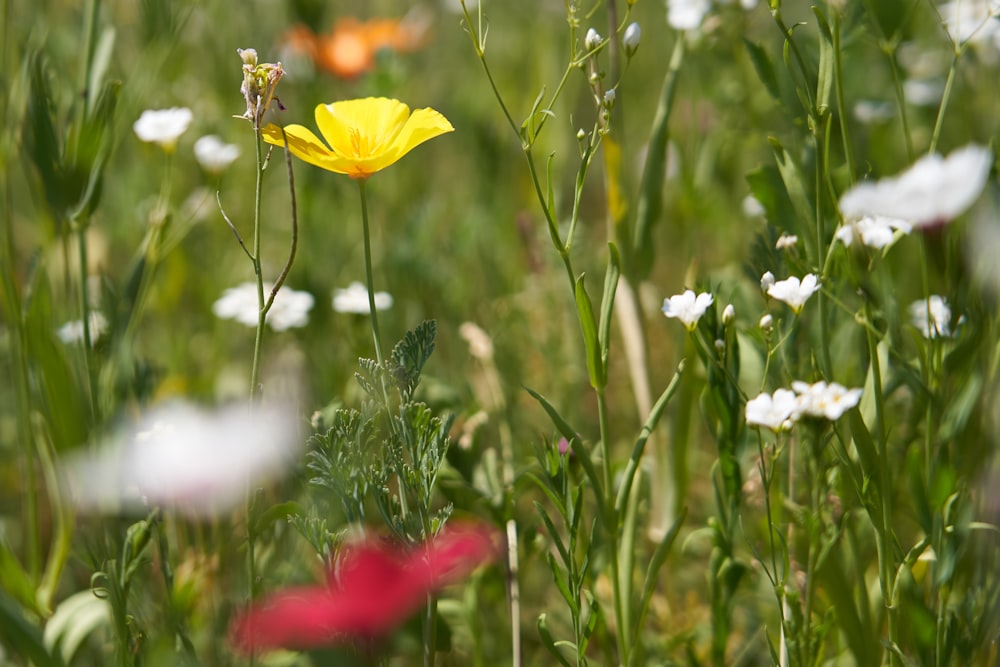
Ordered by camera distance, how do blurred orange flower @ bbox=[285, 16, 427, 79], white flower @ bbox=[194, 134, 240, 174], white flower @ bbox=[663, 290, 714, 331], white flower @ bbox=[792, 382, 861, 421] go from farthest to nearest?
blurred orange flower @ bbox=[285, 16, 427, 79], white flower @ bbox=[194, 134, 240, 174], white flower @ bbox=[663, 290, 714, 331], white flower @ bbox=[792, 382, 861, 421]

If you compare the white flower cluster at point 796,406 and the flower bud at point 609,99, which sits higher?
the flower bud at point 609,99

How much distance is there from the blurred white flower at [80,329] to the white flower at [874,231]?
2.81ft

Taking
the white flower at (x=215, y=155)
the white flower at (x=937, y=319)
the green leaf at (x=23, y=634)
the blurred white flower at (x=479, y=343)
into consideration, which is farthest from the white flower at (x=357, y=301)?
the white flower at (x=937, y=319)

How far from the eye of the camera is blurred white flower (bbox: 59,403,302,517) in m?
0.95

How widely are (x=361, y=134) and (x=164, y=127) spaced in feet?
1.40

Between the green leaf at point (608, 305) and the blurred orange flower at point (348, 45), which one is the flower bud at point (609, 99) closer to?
the green leaf at point (608, 305)

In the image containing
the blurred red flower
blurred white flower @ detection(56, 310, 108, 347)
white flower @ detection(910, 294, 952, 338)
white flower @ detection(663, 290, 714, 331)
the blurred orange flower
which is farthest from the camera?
the blurred orange flower

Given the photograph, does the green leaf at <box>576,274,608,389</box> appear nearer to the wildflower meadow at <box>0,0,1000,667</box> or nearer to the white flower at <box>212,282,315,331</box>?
the wildflower meadow at <box>0,0,1000,667</box>

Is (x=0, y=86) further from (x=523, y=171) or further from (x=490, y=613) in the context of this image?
(x=523, y=171)

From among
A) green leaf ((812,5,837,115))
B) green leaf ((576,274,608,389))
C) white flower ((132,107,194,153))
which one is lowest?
green leaf ((576,274,608,389))

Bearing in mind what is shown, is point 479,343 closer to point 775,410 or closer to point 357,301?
point 357,301

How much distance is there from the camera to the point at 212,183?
59.2 inches

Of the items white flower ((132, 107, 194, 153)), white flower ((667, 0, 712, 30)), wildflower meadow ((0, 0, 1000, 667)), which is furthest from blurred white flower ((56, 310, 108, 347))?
white flower ((667, 0, 712, 30))

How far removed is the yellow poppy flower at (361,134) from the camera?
0.89 m
